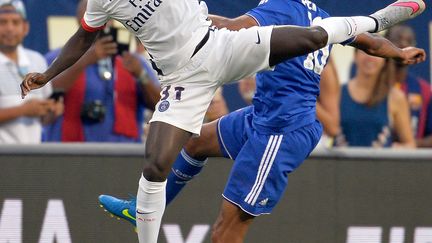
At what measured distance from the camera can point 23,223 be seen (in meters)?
8.62

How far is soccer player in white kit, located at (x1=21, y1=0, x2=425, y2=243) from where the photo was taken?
6938mm

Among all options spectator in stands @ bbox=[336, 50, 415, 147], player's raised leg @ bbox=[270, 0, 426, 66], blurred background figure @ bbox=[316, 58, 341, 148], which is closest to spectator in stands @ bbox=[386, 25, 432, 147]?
spectator in stands @ bbox=[336, 50, 415, 147]

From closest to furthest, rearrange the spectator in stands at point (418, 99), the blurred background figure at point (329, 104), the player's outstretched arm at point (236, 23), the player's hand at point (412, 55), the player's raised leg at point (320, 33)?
the player's raised leg at point (320, 33)
the player's outstretched arm at point (236, 23)
the player's hand at point (412, 55)
the blurred background figure at point (329, 104)
the spectator in stands at point (418, 99)

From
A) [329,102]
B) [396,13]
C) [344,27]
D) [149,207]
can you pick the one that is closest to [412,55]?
[396,13]

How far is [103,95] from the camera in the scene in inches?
354

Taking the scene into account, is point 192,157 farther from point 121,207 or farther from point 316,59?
point 316,59

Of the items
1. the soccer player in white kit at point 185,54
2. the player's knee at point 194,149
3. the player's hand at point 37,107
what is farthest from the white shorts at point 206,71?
the player's hand at point 37,107

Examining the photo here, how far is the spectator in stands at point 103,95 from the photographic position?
8977 millimetres

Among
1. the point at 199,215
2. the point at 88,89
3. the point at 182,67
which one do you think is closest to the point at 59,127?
the point at 88,89

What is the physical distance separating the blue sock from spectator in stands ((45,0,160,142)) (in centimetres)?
131

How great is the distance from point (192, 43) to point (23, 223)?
7.81 feet

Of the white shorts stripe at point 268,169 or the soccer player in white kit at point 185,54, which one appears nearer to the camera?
the soccer player in white kit at point 185,54

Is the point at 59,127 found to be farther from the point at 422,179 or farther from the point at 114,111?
the point at 422,179

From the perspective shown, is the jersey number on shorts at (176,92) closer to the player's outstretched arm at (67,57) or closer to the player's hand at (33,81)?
the player's outstretched arm at (67,57)
